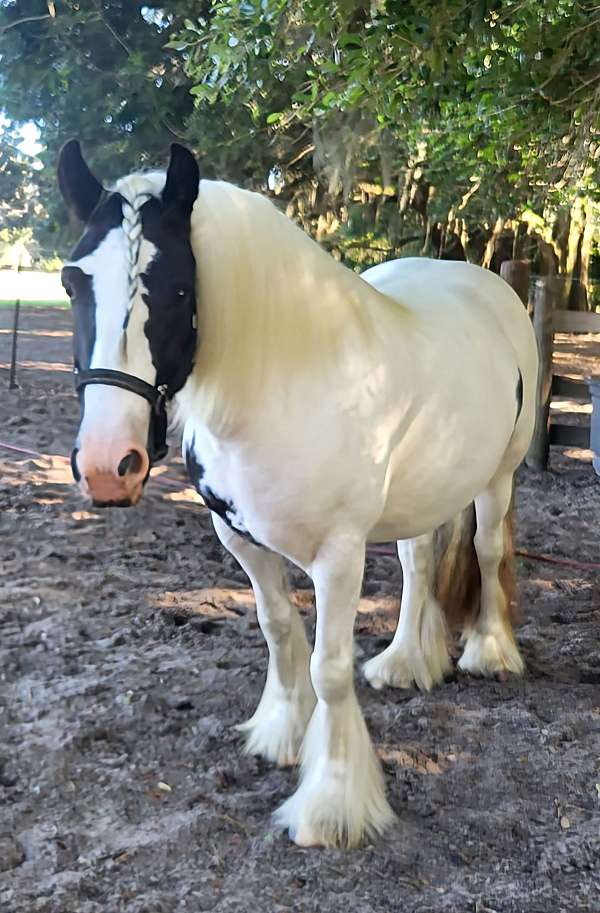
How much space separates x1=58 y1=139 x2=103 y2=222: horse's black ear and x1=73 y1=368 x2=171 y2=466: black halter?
336mm

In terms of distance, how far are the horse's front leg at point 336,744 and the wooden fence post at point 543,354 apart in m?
4.19

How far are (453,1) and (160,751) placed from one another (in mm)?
2603

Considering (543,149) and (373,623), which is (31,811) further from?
(543,149)

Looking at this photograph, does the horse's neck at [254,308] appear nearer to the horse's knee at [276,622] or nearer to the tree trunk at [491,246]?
the horse's knee at [276,622]

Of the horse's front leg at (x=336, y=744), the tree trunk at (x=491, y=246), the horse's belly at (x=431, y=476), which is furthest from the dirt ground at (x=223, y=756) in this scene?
the tree trunk at (x=491, y=246)

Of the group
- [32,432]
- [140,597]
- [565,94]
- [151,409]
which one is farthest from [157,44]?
[151,409]

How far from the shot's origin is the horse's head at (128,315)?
4.78 feet

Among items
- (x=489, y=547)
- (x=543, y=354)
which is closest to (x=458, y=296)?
(x=489, y=547)

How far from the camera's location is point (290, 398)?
6.10ft

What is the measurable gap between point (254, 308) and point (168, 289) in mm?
299

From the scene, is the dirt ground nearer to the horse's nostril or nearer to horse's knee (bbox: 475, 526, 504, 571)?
horse's knee (bbox: 475, 526, 504, 571)

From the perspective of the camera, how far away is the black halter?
146 cm

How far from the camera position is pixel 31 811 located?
6.89 feet

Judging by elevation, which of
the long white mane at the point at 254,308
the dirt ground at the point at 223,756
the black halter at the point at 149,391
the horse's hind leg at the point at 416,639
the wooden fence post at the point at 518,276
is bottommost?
the dirt ground at the point at 223,756
